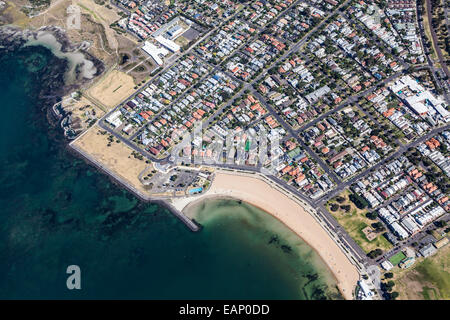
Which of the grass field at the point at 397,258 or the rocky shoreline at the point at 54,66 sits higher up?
the rocky shoreline at the point at 54,66

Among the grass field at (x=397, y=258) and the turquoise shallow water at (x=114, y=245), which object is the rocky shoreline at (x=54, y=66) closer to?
the turquoise shallow water at (x=114, y=245)

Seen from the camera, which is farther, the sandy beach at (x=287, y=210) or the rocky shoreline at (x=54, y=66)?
the rocky shoreline at (x=54, y=66)

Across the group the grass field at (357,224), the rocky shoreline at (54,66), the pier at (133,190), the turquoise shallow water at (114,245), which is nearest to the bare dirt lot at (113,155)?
the pier at (133,190)

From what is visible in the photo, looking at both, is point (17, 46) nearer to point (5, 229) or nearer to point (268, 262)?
point (5, 229)

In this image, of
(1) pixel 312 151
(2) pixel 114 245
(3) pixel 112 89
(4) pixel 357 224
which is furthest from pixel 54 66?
(4) pixel 357 224

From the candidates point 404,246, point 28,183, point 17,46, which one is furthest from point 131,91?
point 404,246

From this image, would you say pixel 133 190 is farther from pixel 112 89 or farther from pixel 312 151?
pixel 312 151
